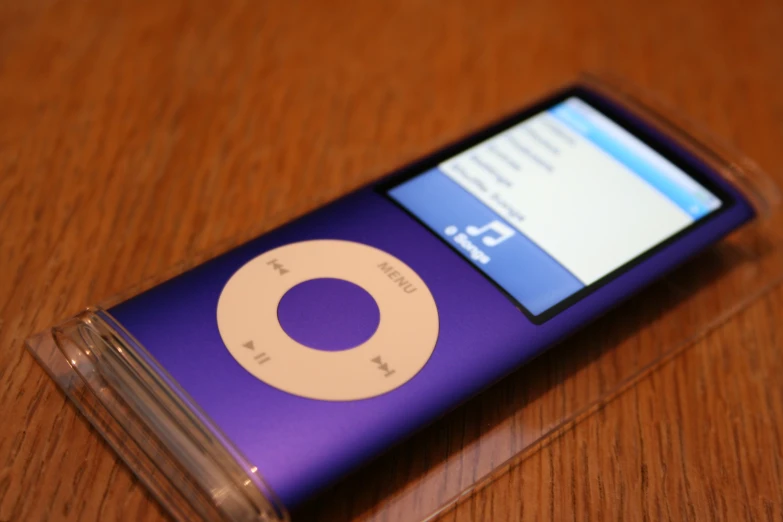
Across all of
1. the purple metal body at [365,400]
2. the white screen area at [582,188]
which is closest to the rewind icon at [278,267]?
the purple metal body at [365,400]

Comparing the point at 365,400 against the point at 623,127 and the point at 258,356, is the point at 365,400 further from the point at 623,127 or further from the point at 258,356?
the point at 623,127

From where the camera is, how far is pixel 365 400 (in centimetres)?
36

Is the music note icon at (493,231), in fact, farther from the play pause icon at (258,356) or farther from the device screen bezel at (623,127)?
the play pause icon at (258,356)

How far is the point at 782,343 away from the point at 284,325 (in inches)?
11.0

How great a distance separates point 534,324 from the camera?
396 millimetres

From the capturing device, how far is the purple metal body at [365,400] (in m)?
0.34

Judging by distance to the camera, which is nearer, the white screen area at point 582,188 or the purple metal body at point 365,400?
the purple metal body at point 365,400

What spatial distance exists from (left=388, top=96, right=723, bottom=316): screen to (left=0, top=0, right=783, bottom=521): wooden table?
0.22 ft

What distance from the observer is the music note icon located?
0.43 metres

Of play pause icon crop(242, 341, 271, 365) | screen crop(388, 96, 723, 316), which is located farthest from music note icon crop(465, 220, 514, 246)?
play pause icon crop(242, 341, 271, 365)

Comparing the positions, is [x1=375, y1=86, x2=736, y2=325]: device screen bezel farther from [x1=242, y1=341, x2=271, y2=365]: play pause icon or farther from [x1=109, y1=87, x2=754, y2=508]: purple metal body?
[x1=242, y1=341, x2=271, y2=365]: play pause icon

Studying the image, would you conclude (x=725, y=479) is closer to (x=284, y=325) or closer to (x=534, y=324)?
(x=534, y=324)

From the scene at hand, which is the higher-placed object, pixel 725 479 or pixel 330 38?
pixel 330 38

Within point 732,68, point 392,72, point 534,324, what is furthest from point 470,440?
point 732,68
